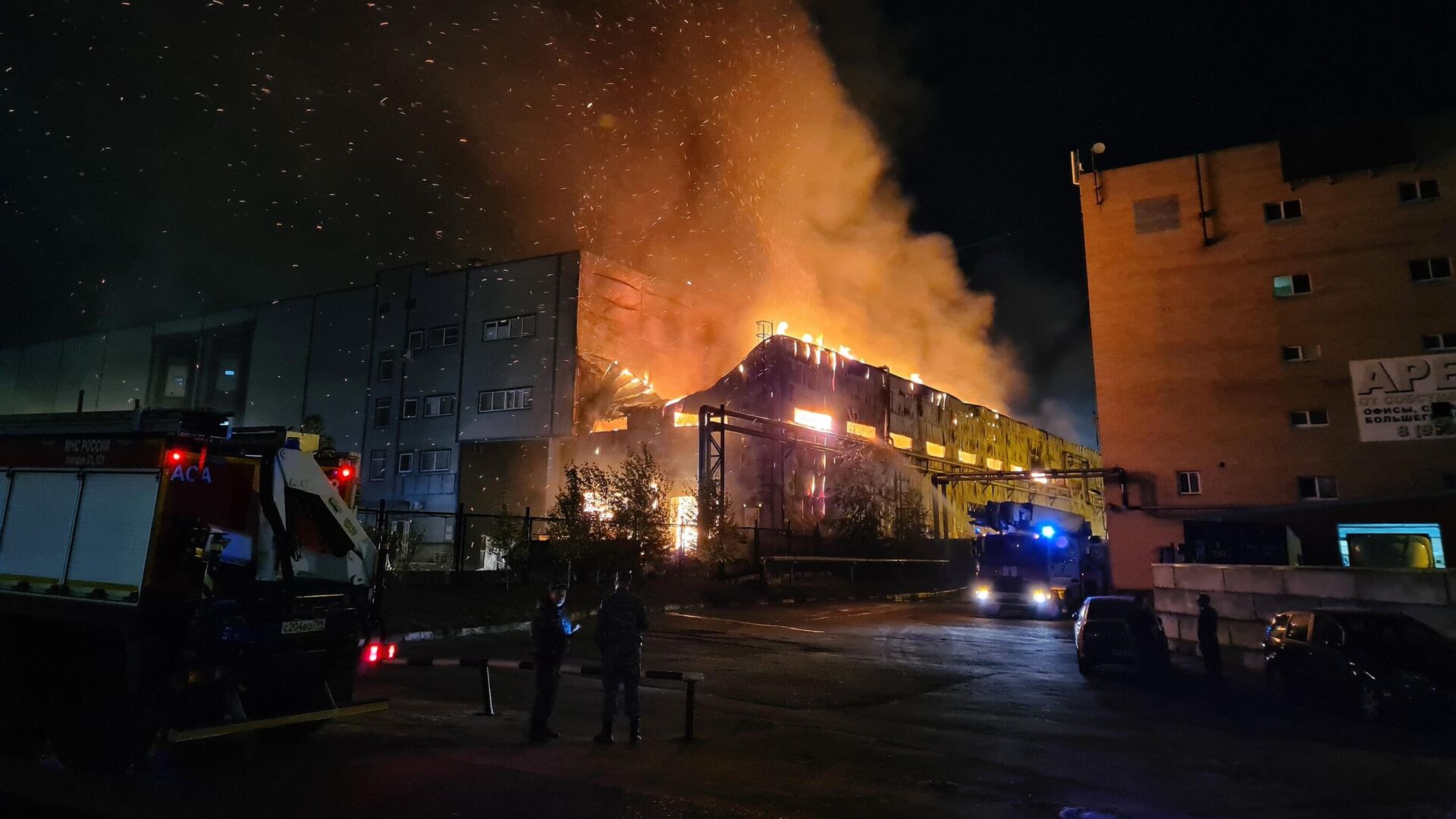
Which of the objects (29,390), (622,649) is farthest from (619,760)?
(29,390)

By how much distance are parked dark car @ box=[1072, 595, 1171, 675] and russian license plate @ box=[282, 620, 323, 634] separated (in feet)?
40.6

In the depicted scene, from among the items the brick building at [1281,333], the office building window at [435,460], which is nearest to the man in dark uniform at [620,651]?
the brick building at [1281,333]

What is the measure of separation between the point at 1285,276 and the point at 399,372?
4119 cm

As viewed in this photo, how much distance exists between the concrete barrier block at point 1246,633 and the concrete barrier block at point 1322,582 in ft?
3.40

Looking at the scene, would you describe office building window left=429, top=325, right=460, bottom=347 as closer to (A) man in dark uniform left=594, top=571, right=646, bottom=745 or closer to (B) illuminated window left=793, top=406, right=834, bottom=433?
(B) illuminated window left=793, top=406, right=834, bottom=433

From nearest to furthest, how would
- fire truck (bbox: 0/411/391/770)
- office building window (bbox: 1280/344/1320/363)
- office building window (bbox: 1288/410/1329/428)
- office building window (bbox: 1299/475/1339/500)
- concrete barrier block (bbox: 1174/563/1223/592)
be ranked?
1. fire truck (bbox: 0/411/391/770)
2. concrete barrier block (bbox: 1174/563/1223/592)
3. office building window (bbox: 1299/475/1339/500)
4. office building window (bbox: 1288/410/1329/428)
5. office building window (bbox: 1280/344/1320/363)

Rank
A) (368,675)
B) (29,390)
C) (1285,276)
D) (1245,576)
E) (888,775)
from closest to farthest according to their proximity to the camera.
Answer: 1. (888,775)
2. (368,675)
3. (1245,576)
4. (1285,276)
5. (29,390)

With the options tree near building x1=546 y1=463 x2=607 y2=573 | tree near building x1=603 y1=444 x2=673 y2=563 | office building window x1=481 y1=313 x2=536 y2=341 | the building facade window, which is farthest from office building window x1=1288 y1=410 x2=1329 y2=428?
office building window x1=481 y1=313 x2=536 y2=341

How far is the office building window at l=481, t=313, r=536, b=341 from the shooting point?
4144 cm

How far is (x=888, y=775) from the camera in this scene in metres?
7.07

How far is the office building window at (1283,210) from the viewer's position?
27.1m

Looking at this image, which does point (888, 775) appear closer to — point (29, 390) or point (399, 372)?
point (399, 372)

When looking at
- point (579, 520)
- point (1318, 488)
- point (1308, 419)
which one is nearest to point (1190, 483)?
point (1318, 488)

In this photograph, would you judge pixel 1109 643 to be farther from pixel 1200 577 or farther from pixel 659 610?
pixel 659 610
